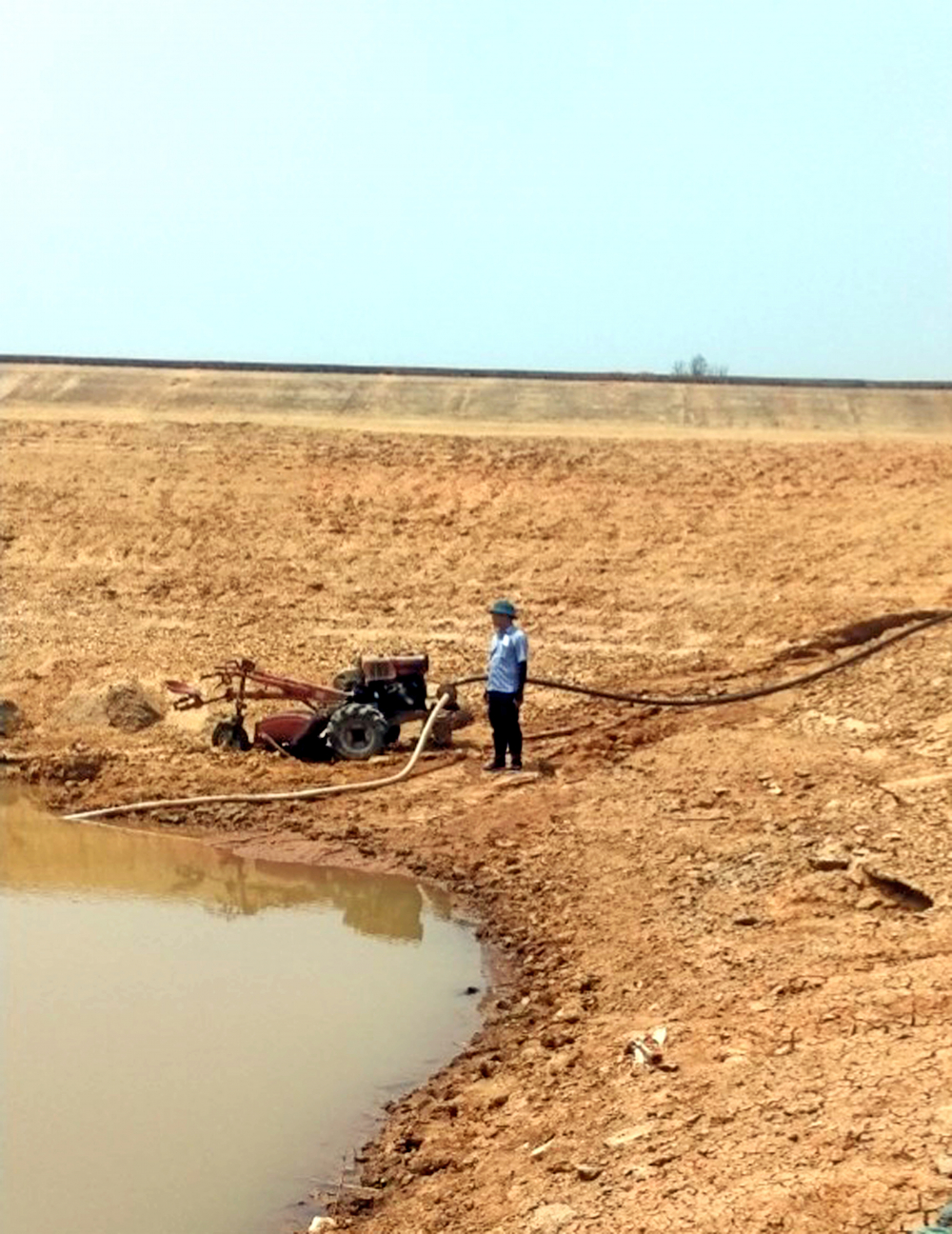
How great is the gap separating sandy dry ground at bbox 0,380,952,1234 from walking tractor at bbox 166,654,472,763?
32cm

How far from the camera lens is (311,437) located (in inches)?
948

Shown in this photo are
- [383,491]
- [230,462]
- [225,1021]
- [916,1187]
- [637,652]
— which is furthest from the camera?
[230,462]

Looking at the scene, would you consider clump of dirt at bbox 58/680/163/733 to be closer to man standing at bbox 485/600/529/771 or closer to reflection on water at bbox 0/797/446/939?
reflection on water at bbox 0/797/446/939

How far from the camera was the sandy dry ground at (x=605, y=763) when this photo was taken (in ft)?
20.0

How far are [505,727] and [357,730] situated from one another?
132 centimetres

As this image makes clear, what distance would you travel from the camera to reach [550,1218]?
5.68 m

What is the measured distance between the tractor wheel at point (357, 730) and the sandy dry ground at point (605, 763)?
0.81ft

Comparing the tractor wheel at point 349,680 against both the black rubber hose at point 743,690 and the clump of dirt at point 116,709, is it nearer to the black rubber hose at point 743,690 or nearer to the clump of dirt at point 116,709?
the black rubber hose at point 743,690

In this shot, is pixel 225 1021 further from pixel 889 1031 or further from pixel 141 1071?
pixel 889 1031

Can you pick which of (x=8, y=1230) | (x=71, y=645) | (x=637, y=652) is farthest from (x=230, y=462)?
(x=8, y=1230)

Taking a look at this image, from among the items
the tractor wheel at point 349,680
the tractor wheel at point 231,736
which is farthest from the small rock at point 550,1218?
the tractor wheel at point 231,736

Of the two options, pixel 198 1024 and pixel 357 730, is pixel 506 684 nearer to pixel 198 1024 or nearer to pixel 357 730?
pixel 357 730

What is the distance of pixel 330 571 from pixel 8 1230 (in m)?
13.4

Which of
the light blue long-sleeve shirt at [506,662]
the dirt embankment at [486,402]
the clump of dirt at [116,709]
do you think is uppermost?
the dirt embankment at [486,402]
